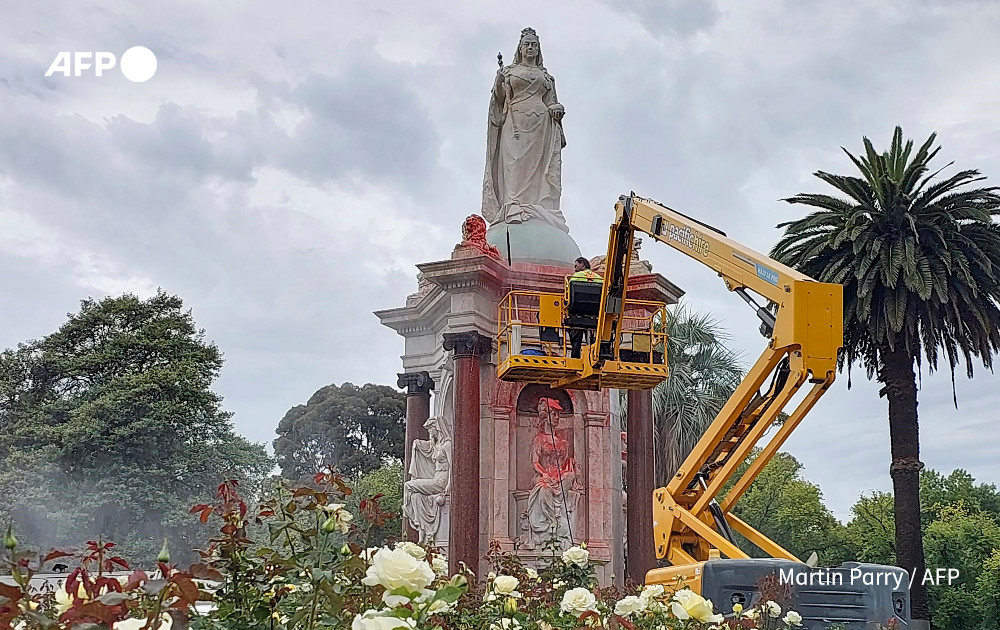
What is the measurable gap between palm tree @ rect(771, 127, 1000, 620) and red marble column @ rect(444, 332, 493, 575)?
9083 millimetres

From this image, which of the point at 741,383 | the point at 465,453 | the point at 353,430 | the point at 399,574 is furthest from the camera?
the point at 353,430

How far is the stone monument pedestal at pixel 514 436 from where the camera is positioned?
1836 cm

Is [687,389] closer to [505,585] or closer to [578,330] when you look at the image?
[578,330]

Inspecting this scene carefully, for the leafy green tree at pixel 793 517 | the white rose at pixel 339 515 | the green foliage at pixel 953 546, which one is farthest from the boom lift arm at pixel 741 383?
the leafy green tree at pixel 793 517

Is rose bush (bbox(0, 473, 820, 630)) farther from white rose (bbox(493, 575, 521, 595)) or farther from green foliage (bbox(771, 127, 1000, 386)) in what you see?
green foliage (bbox(771, 127, 1000, 386))

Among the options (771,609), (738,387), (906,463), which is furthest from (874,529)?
(771,609)

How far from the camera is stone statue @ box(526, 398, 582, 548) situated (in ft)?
60.7

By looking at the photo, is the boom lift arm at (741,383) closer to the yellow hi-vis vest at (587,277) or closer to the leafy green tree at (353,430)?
the yellow hi-vis vest at (587,277)

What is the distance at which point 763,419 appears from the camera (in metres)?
13.3

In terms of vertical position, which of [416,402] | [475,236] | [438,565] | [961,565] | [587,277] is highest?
[475,236]

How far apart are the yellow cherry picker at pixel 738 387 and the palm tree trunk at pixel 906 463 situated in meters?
7.21

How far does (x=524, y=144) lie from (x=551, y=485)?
6486 mm

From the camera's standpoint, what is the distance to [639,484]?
1994cm

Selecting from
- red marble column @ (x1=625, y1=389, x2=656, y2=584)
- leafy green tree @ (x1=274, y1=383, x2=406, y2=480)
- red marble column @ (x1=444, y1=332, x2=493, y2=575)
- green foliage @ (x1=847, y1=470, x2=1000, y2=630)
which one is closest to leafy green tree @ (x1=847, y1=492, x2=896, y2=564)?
green foliage @ (x1=847, y1=470, x2=1000, y2=630)
